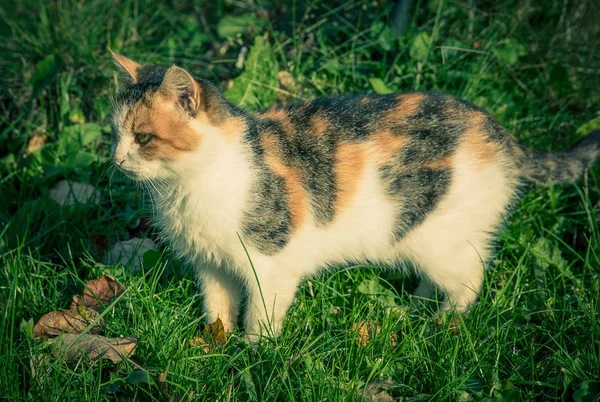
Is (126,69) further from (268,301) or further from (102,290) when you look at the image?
(268,301)

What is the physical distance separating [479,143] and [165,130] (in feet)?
5.08

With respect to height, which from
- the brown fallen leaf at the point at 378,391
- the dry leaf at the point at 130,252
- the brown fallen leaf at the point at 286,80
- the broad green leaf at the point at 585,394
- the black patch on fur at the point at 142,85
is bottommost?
the dry leaf at the point at 130,252

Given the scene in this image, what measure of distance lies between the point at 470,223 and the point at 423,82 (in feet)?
4.88

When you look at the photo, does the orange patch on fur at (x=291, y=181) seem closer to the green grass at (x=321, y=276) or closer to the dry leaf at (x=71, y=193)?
the green grass at (x=321, y=276)

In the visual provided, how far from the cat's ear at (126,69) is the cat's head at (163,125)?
0.12 m

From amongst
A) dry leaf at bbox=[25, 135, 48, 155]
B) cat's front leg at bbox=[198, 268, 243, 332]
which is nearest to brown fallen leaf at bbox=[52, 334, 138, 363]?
cat's front leg at bbox=[198, 268, 243, 332]

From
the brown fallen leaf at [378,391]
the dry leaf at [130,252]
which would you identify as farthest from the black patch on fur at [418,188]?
the dry leaf at [130,252]

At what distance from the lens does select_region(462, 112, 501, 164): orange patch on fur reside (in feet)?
10.5

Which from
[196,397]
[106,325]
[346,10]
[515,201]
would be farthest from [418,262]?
[346,10]

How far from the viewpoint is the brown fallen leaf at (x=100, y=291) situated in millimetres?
3123

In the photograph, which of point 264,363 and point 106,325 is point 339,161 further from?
point 106,325

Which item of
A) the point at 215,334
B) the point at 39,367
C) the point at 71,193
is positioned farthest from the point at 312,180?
the point at 71,193

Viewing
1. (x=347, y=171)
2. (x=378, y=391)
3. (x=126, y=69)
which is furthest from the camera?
(x=347, y=171)

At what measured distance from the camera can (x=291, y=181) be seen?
118 inches
